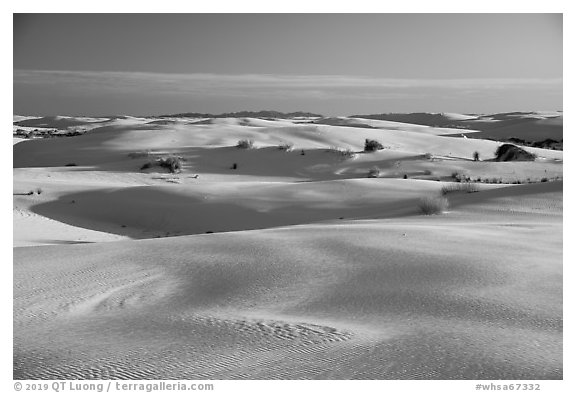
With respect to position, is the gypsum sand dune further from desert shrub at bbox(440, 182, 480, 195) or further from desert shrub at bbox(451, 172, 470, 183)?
desert shrub at bbox(451, 172, 470, 183)

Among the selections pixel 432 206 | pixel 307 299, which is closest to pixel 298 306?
pixel 307 299

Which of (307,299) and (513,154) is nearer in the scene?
(307,299)

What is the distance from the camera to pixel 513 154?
73.5 ft

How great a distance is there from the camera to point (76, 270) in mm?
5902

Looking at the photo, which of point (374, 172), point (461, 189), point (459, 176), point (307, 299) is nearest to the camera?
point (307, 299)

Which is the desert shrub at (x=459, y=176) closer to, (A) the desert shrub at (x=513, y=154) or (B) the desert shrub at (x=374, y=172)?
(B) the desert shrub at (x=374, y=172)

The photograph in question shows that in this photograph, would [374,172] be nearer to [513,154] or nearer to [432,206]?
[513,154]

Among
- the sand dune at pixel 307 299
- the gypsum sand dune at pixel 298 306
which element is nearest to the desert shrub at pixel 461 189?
the sand dune at pixel 307 299

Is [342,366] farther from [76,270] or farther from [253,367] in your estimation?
[76,270]

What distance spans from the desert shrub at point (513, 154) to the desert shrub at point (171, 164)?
12395 millimetres

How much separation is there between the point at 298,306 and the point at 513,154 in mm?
19961

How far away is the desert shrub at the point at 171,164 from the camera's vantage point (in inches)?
773

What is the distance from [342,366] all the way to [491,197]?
878 cm
